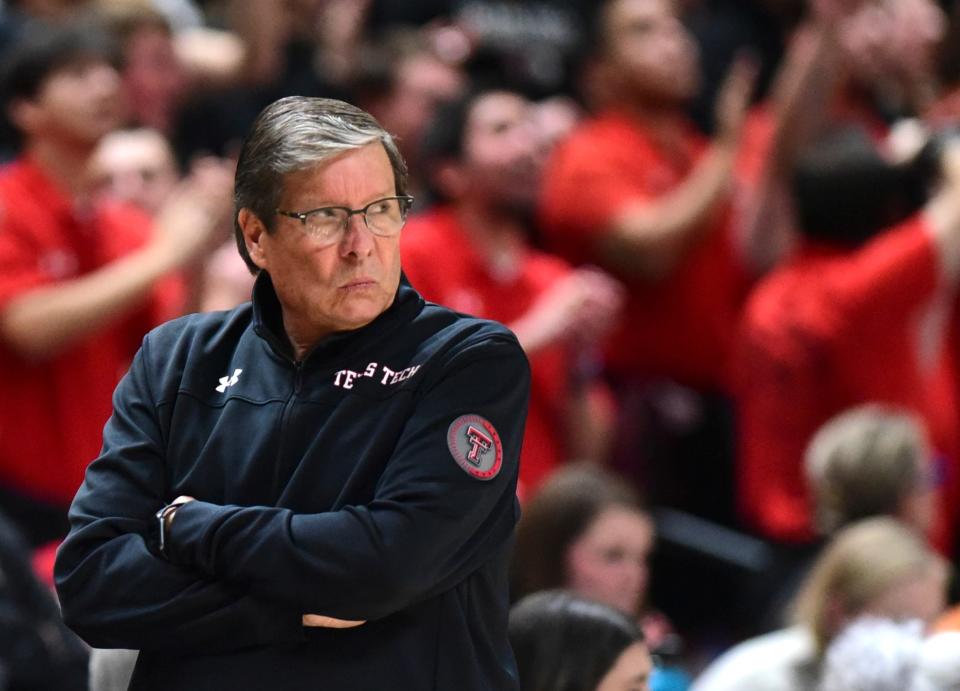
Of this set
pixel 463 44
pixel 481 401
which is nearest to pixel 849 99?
pixel 463 44

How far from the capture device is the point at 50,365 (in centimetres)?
464

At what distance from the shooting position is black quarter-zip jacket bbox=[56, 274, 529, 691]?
2.07m

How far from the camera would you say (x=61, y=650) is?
3537mm

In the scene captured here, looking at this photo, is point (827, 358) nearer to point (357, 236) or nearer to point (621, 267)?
point (621, 267)

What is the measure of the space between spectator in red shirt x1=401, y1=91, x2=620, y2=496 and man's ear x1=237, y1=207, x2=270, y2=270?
8.63 feet

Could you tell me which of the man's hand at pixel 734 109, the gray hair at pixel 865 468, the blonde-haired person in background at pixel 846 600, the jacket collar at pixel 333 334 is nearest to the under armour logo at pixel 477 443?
the jacket collar at pixel 333 334

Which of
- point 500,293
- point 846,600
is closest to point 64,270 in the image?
point 500,293

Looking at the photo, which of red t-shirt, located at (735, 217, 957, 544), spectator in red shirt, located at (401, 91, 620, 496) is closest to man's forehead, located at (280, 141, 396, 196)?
spectator in red shirt, located at (401, 91, 620, 496)

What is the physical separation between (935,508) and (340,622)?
295 centimetres

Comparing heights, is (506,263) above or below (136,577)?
below

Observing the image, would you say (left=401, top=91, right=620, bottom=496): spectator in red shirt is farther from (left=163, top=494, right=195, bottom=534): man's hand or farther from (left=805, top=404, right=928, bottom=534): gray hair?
(left=163, top=494, right=195, bottom=534): man's hand

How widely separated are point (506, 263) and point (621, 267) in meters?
0.61

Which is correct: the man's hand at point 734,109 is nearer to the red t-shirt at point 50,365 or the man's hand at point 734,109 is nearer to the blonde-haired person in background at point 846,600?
the red t-shirt at point 50,365

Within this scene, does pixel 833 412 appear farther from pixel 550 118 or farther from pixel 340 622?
pixel 340 622
